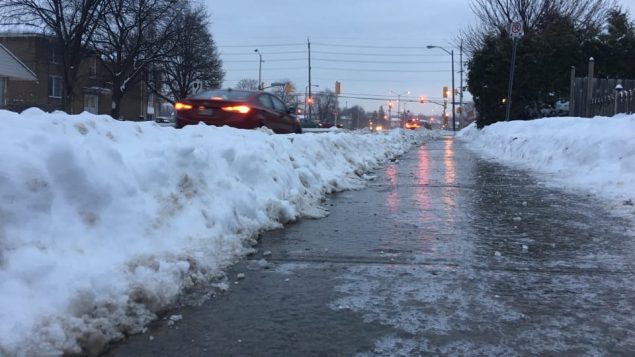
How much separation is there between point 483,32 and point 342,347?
40620 millimetres

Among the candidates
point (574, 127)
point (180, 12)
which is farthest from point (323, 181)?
point (180, 12)

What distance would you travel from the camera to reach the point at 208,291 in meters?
4.42

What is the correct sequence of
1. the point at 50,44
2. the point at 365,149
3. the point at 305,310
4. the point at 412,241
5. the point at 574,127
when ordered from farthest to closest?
1. the point at 50,44
2. the point at 365,149
3. the point at 574,127
4. the point at 412,241
5. the point at 305,310

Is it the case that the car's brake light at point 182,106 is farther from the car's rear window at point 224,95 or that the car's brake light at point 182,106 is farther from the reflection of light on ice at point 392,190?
the reflection of light on ice at point 392,190

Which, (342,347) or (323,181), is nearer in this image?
(342,347)

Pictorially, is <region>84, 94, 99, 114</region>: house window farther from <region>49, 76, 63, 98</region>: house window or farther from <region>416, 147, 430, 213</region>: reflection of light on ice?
<region>416, 147, 430, 213</region>: reflection of light on ice

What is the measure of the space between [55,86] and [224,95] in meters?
45.6

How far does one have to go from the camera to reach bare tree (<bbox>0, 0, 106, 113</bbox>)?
33.5 metres

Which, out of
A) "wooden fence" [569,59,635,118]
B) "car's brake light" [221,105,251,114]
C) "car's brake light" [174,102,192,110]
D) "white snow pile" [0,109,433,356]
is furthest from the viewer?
"wooden fence" [569,59,635,118]

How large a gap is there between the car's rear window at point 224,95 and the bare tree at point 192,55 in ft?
83.8

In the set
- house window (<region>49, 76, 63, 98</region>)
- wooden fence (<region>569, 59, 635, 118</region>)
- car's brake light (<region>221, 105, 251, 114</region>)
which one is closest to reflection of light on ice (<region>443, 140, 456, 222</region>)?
car's brake light (<region>221, 105, 251, 114</region>)

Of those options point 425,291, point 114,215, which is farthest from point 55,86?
point 425,291

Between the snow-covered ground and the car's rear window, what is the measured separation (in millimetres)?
4600

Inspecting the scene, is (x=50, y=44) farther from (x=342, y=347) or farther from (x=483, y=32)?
(x=342, y=347)
